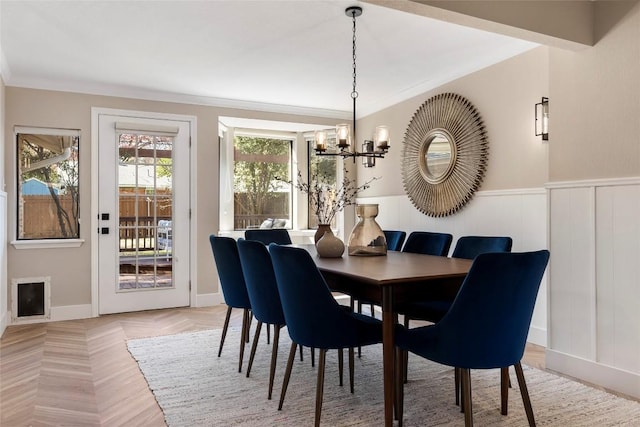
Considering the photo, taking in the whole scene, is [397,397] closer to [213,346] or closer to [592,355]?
[592,355]

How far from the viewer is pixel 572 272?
2.78m

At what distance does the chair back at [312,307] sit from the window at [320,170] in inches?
152

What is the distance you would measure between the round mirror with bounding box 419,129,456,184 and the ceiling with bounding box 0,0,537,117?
534 mm

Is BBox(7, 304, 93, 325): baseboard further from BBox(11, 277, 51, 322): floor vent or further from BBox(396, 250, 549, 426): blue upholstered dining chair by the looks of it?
BBox(396, 250, 549, 426): blue upholstered dining chair

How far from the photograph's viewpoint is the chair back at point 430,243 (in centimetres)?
332

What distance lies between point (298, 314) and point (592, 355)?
6.08ft

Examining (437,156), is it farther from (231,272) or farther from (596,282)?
(231,272)

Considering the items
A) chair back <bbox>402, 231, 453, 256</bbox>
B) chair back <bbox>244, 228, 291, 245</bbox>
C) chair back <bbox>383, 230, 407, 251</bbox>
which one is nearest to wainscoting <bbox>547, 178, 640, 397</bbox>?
chair back <bbox>402, 231, 453, 256</bbox>

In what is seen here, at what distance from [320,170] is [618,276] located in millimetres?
4003

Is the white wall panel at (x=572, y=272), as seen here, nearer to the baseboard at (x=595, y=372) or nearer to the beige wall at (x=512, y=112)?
the baseboard at (x=595, y=372)

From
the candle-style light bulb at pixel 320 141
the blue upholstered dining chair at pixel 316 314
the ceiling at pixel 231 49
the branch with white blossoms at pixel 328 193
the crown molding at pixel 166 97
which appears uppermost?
the ceiling at pixel 231 49

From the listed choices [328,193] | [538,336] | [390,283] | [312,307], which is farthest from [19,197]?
[538,336]

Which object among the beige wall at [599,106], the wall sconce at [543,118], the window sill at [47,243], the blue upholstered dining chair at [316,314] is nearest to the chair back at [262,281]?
the blue upholstered dining chair at [316,314]

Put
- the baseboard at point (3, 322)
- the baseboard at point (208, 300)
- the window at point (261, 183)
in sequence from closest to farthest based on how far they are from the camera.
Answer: the baseboard at point (3, 322) < the baseboard at point (208, 300) < the window at point (261, 183)
